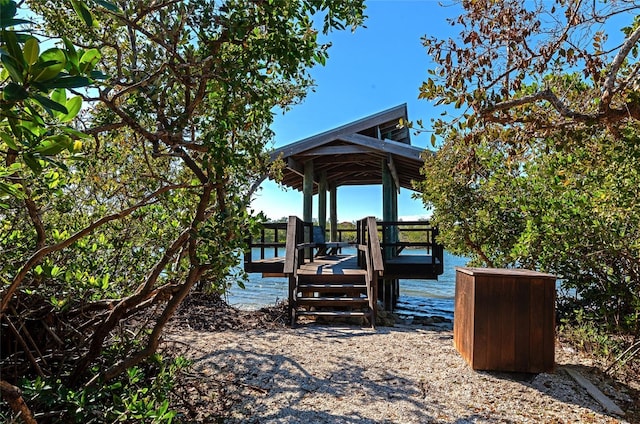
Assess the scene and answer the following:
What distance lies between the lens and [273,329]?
581 centimetres

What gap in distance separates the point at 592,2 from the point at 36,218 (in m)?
3.94

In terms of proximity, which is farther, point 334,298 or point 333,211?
point 333,211

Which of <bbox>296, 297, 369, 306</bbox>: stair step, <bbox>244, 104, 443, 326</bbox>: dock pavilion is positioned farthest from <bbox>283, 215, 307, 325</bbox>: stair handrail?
<bbox>296, 297, 369, 306</bbox>: stair step

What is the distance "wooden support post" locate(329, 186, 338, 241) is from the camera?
1388 centimetres

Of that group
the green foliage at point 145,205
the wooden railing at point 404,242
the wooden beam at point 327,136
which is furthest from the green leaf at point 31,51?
the wooden beam at point 327,136

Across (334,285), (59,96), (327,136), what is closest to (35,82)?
(59,96)

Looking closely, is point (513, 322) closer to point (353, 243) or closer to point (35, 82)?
point (35, 82)

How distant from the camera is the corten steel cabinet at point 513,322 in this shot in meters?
3.65

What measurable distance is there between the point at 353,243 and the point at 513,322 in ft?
21.5

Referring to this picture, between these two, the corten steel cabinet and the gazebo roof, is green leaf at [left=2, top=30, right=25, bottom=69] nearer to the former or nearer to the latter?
the corten steel cabinet

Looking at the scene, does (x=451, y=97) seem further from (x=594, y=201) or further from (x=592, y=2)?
(x=594, y=201)

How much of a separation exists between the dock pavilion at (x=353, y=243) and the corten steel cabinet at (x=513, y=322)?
2508 millimetres

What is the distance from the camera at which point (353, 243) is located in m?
10.2

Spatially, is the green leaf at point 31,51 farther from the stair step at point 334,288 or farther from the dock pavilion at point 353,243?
the stair step at point 334,288
